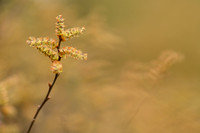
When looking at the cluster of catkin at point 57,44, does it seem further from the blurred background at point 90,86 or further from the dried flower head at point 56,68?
the blurred background at point 90,86

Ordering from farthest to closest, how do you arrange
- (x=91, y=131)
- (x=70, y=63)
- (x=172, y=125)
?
(x=70, y=63)
(x=91, y=131)
(x=172, y=125)

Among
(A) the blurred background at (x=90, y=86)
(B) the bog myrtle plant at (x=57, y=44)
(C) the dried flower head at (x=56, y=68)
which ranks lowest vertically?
(C) the dried flower head at (x=56, y=68)

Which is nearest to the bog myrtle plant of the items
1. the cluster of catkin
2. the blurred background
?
the cluster of catkin

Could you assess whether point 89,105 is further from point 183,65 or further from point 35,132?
point 183,65

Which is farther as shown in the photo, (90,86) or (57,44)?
(90,86)

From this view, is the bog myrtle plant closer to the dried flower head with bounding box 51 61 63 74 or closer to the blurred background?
the dried flower head with bounding box 51 61 63 74

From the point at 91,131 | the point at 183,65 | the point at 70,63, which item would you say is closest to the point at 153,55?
the point at 183,65

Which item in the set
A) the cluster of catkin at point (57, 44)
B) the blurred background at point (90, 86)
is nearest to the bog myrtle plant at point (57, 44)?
the cluster of catkin at point (57, 44)

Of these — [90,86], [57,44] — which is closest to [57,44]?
[57,44]

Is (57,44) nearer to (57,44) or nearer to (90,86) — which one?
(57,44)
